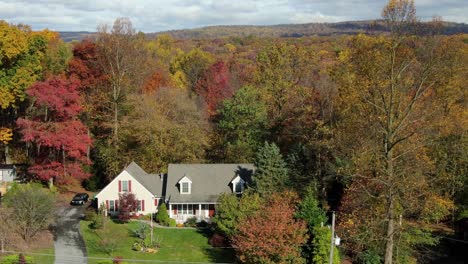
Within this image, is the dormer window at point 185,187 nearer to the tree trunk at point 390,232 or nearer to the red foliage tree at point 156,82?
the red foliage tree at point 156,82

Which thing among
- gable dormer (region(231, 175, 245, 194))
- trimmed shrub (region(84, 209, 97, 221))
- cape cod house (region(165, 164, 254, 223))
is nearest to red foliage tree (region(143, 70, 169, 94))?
cape cod house (region(165, 164, 254, 223))

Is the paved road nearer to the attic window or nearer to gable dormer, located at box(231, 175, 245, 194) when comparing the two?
gable dormer, located at box(231, 175, 245, 194)

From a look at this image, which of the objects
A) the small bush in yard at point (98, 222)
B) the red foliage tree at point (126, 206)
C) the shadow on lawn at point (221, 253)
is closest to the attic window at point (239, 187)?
the shadow on lawn at point (221, 253)

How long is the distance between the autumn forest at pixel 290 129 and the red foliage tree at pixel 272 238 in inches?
4.7

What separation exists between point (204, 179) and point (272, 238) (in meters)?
13.6

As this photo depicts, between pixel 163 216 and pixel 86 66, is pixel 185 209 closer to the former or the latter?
pixel 163 216

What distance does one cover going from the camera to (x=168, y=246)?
3759 centimetres

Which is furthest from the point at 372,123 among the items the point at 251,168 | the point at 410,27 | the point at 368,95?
the point at 251,168

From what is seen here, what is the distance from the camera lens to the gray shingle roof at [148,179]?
4438 centimetres

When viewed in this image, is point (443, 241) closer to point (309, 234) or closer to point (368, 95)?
point (309, 234)

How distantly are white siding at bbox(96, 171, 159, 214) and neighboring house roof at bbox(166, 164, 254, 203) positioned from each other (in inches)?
82.6

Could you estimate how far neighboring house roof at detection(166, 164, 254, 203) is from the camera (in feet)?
142

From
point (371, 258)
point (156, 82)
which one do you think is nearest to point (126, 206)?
point (371, 258)

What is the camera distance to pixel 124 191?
4403cm
